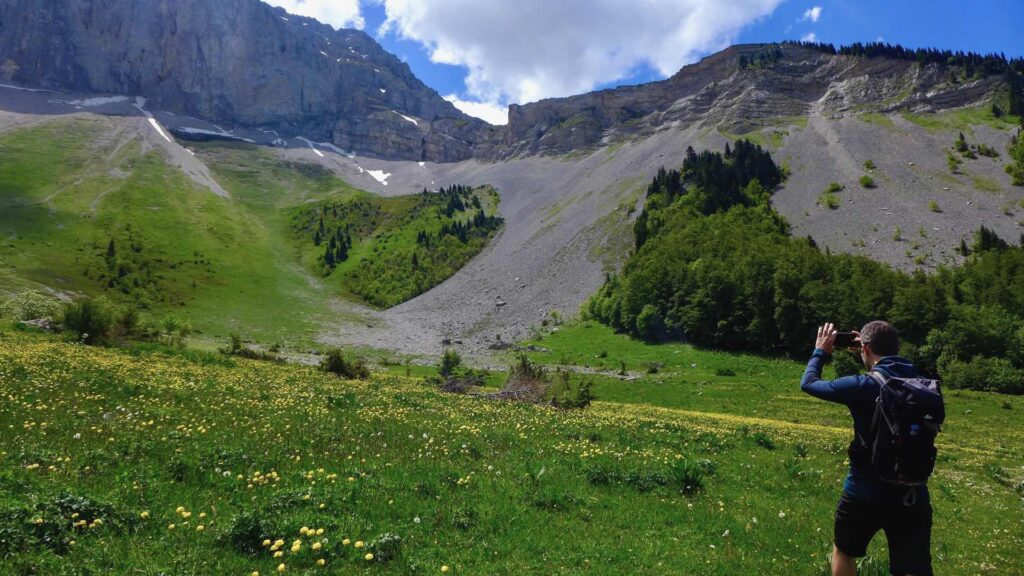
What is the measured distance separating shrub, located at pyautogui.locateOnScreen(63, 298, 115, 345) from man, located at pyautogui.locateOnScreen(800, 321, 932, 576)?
4568cm

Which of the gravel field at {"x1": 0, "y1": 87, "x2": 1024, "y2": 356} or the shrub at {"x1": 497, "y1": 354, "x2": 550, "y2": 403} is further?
the gravel field at {"x1": 0, "y1": 87, "x2": 1024, "y2": 356}

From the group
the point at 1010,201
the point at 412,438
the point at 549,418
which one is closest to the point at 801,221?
the point at 1010,201

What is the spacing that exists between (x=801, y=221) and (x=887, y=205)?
814 inches

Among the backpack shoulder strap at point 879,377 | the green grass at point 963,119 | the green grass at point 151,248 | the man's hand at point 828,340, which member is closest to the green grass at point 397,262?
the green grass at point 151,248

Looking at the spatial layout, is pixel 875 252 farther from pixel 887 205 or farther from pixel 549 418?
pixel 549 418

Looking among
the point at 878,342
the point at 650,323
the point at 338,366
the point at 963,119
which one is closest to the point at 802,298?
the point at 650,323

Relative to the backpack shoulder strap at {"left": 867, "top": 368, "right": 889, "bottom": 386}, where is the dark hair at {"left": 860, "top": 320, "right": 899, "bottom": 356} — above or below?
above

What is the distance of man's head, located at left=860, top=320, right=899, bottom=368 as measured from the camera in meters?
7.10

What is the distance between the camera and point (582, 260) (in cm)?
14212

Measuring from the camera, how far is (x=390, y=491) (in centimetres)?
996

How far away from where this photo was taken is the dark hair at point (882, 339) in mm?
7090

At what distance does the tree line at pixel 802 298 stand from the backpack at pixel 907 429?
61218 mm

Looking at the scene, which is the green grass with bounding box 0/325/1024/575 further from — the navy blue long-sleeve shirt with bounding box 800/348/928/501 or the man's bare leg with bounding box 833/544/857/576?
the navy blue long-sleeve shirt with bounding box 800/348/928/501

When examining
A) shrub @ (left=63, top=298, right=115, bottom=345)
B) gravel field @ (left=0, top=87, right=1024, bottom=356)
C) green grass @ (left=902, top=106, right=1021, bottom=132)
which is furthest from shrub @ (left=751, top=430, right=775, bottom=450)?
green grass @ (left=902, top=106, right=1021, bottom=132)
